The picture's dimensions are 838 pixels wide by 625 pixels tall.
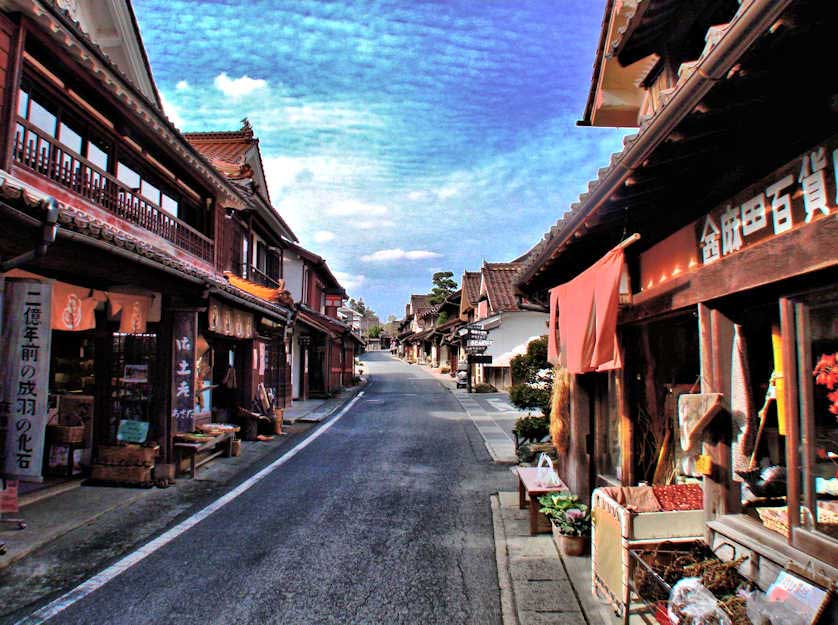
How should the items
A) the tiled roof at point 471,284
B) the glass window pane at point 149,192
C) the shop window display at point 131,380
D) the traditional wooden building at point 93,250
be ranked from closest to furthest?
the traditional wooden building at point 93,250 → the shop window display at point 131,380 → the glass window pane at point 149,192 → the tiled roof at point 471,284

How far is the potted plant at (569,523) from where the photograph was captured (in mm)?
5902

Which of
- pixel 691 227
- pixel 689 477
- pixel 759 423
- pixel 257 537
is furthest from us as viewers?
pixel 257 537

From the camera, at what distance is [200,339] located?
11.8 meters

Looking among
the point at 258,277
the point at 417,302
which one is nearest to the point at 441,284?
the point at 417,302

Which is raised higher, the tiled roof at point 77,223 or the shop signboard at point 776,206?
the tiled roof at point 77,223

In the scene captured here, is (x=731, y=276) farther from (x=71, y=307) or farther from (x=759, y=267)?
(x=71, y=307)

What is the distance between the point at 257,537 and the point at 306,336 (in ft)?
62.8

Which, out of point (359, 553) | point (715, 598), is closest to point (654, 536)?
point (715, 598)

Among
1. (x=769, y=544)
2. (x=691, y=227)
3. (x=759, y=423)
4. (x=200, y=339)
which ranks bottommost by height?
(x=769, y=544)

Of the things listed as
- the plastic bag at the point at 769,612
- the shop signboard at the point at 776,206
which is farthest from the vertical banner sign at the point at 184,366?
the plastic bag at the point at 769,612

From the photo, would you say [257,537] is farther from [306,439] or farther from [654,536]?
[306,439]

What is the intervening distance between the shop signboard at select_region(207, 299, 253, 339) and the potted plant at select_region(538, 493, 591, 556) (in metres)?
7.44

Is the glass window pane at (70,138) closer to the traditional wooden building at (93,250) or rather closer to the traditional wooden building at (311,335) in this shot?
the traditional wooden building at (93,250)

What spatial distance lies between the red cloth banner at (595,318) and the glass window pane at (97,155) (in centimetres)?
952
